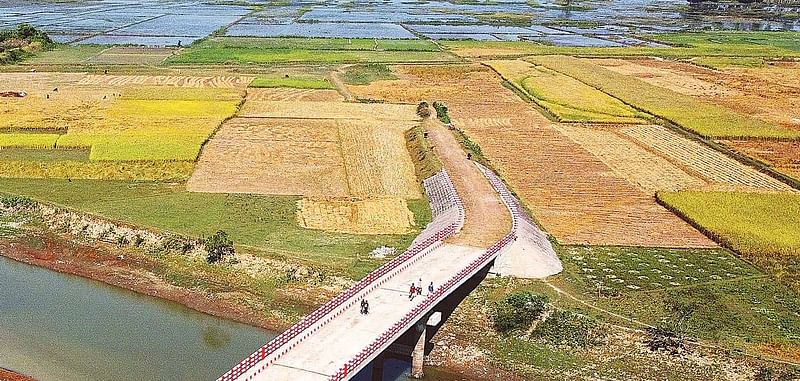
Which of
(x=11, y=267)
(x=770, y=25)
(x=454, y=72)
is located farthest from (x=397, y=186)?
(x=770, y=25)

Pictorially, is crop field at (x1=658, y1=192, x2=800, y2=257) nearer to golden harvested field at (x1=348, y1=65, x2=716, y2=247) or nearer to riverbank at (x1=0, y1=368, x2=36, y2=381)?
golden harvested field at (x1=348, y1=65, x2=716, y2=247)

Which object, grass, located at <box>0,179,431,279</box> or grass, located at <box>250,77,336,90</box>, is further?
grass, located at <box>250,77,336,90</box>

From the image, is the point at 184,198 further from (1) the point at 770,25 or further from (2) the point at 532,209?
(1) the point at 770,25

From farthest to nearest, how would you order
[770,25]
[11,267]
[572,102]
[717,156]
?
[770,25] < [572,102] < [717,156] < [11,267]

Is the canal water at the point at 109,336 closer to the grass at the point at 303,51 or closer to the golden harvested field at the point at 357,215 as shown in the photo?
the golden harvested field at the point at 357,215

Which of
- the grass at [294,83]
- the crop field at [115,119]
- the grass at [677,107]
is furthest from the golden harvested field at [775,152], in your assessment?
the crop field at [115,119]

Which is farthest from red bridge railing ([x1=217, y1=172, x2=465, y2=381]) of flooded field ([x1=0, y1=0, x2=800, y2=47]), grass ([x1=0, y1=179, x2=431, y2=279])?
flooded field ([x1=0, y1=0, x2=800, y2=47])
